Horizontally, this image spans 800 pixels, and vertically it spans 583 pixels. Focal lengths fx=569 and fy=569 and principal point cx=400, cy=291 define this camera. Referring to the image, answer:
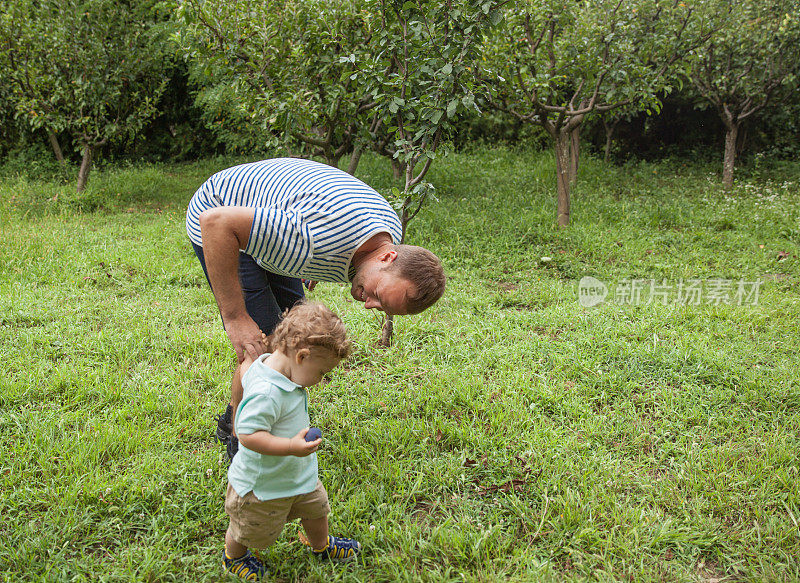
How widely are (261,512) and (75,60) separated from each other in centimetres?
947

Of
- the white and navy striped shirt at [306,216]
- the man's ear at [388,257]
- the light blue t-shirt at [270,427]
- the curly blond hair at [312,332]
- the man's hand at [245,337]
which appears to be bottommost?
the light blue t-shirt at [270,427]

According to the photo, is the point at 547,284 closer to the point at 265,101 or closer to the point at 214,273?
the point at 265,101

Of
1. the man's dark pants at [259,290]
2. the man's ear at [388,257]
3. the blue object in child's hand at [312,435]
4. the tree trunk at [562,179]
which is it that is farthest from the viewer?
the tree trunk at [562,179]

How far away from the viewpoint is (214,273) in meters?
1.97

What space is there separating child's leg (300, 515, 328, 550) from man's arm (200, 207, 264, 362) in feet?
2.22

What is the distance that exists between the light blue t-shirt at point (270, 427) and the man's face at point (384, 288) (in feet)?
1.34

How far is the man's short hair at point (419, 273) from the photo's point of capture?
6.50ft

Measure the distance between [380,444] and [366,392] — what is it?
1.88ft

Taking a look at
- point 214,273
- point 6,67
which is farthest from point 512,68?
point 6,67

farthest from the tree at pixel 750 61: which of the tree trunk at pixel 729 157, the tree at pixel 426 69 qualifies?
the tree at pixel 426 69

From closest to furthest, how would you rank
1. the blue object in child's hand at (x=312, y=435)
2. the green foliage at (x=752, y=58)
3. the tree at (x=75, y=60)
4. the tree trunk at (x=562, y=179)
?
the blue object in child's hand at (x=312, y=435), the tree trunk at (x=562, y=179), the tree at (x=75, y=60), the green foliage at (x=752, y=58)

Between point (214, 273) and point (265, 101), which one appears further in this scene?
point (265, 101)

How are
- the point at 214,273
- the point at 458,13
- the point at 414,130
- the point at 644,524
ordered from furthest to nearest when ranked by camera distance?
1. the point at 414,130
2. the point at 458,13
3. the point at 644,524
4. the point at 214,273

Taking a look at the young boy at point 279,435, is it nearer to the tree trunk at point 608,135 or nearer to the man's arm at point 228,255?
the man's arm at point 228,255
